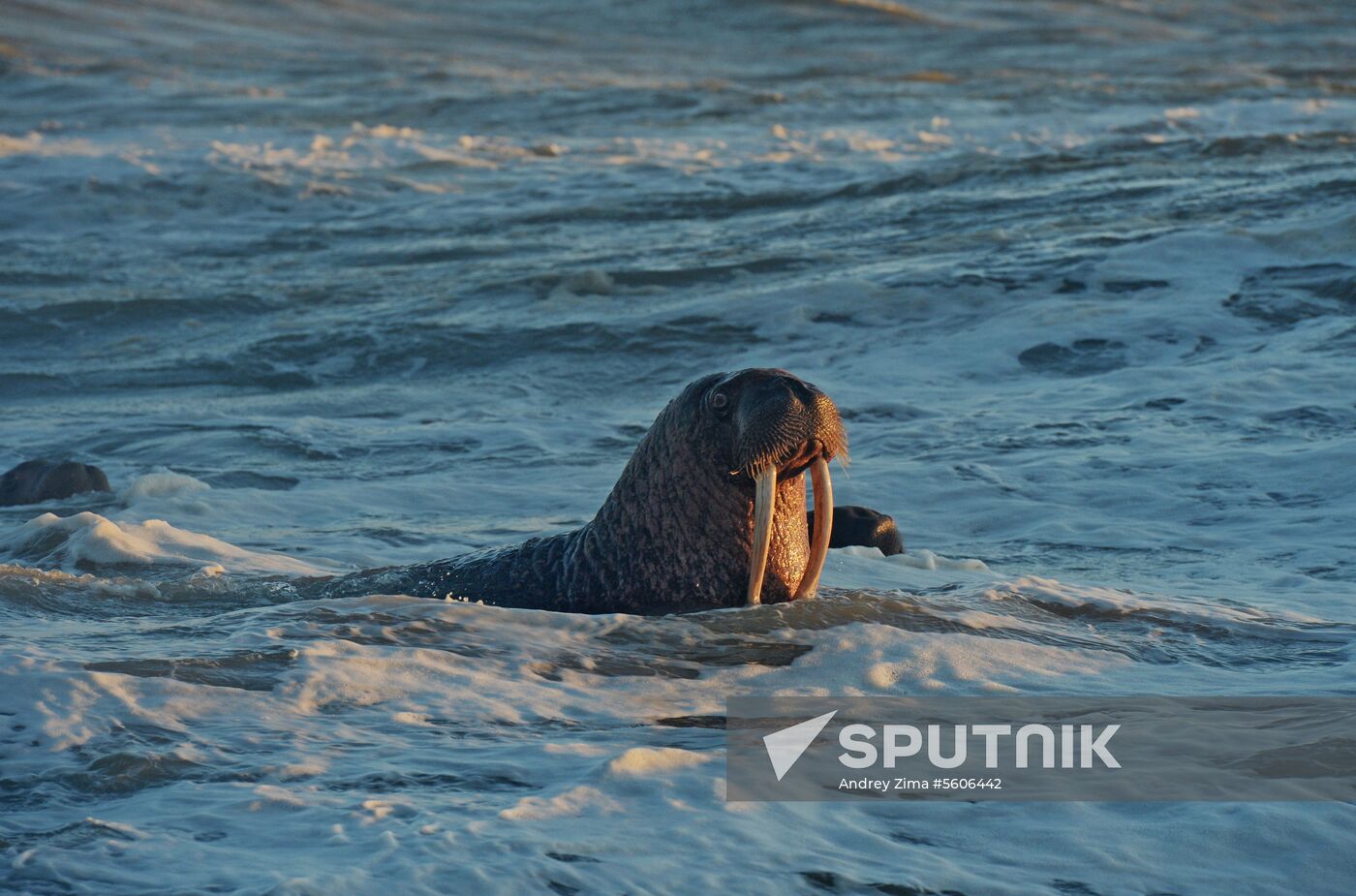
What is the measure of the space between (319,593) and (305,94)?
1999 cm

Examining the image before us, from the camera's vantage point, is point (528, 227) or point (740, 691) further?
point (528, 227)

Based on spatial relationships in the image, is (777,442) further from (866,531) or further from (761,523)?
(866,531)

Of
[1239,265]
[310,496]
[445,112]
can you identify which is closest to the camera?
[310,496]

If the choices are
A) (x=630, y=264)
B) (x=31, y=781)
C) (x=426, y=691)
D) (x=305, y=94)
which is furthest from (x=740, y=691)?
(x=305, y=94)

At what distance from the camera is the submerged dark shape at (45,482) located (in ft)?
26.7

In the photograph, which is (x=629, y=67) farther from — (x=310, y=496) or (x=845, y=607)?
(x=845, y=607)

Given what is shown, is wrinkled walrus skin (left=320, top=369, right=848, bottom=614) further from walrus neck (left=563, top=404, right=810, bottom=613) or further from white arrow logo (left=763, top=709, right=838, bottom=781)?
Result: white arrow logo (left=763, top=709, right=838, bottom=781)

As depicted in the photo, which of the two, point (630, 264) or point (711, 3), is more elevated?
point (711, 3)

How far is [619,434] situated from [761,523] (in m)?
4.58

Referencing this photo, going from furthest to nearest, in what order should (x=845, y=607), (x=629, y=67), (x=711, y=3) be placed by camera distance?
(x=711, y=3) → (x=629, y=67) → (x=845, y=607)

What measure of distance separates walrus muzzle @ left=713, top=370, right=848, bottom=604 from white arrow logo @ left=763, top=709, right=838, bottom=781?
0.96 metres

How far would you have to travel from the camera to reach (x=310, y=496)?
27.4ft

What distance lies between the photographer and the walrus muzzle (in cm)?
505

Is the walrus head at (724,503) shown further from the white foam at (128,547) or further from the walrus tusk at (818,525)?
the white foam at (128,547)
